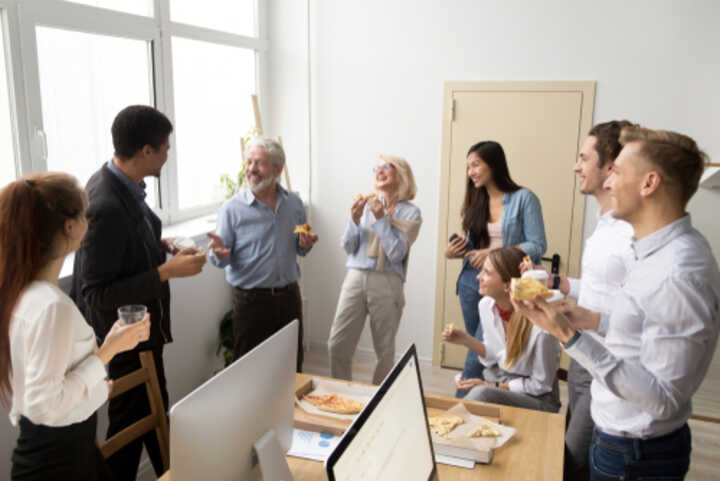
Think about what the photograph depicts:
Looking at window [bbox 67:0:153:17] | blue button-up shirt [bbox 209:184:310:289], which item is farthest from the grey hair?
window [bbox 67:0:153:17]

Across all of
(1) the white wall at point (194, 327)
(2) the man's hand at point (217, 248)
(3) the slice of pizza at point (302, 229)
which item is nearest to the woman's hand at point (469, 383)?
(3) the slice of pizza at point (302, 229)

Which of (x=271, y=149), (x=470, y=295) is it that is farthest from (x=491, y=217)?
(x=271, y=149)

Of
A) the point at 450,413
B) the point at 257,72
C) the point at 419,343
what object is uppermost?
the point at 257,72

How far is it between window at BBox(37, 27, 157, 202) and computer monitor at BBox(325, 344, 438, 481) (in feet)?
7.54

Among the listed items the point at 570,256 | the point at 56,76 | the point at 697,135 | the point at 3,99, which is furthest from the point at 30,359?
the point at 697,135

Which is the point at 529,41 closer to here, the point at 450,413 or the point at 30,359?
the point at 450,413

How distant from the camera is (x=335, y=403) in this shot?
206 cm

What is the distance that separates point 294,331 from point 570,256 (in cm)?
307

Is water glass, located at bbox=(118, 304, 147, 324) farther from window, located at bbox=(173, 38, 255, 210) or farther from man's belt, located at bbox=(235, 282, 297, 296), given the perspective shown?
window, located at bbox=(173, 38, 255, 210)

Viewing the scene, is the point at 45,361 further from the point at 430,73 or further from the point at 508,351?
the point at 430,73

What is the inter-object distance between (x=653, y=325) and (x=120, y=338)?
149 centimetres

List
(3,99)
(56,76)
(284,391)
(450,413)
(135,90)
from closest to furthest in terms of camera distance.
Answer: (284,391) → (450,413) → (3,99) → (56,76) → (135,90)

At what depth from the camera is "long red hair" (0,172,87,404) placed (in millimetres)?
1561

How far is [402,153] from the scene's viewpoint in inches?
172
